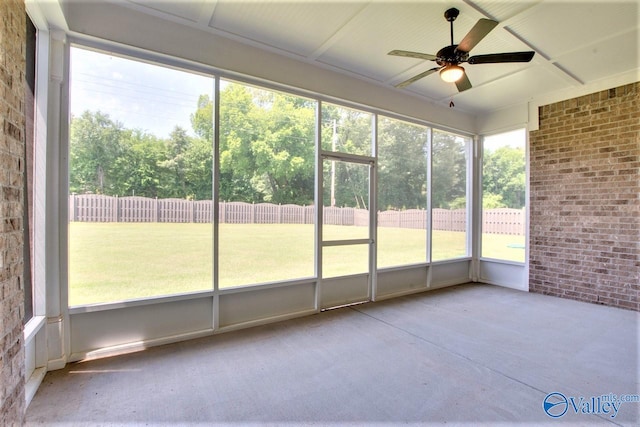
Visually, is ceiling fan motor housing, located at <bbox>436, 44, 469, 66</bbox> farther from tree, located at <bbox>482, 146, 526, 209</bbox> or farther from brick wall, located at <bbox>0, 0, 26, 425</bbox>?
tree, located at <bbox>482, 146, 526, 209</bbox>

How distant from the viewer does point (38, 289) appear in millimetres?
2518

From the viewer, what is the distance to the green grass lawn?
281 cm

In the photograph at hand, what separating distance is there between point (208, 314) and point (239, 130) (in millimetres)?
2129

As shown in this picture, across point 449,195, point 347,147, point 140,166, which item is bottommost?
point 449,195

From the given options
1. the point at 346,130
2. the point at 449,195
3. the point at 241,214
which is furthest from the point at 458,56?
the point at 449,195

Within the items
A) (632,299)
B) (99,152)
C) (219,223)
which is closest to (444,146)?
(632,299)

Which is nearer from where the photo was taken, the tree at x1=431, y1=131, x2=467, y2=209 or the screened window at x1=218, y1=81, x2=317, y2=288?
the screened window at x1=218, y1=81, x2=317, y2=288

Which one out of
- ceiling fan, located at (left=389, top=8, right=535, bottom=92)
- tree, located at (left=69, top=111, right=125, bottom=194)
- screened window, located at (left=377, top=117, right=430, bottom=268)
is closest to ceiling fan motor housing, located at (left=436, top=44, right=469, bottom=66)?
ceiling fan, located at (left=389, top=8, right=535, bottom=92)

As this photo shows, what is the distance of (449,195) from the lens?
5688 millimetres

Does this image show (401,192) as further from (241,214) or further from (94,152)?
(94,152)

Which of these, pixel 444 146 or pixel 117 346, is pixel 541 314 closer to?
pixel 444 146

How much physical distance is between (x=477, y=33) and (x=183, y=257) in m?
3.49

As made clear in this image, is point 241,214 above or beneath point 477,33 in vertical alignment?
beneath

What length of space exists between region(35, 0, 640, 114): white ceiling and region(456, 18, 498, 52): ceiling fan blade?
422 millimetres
